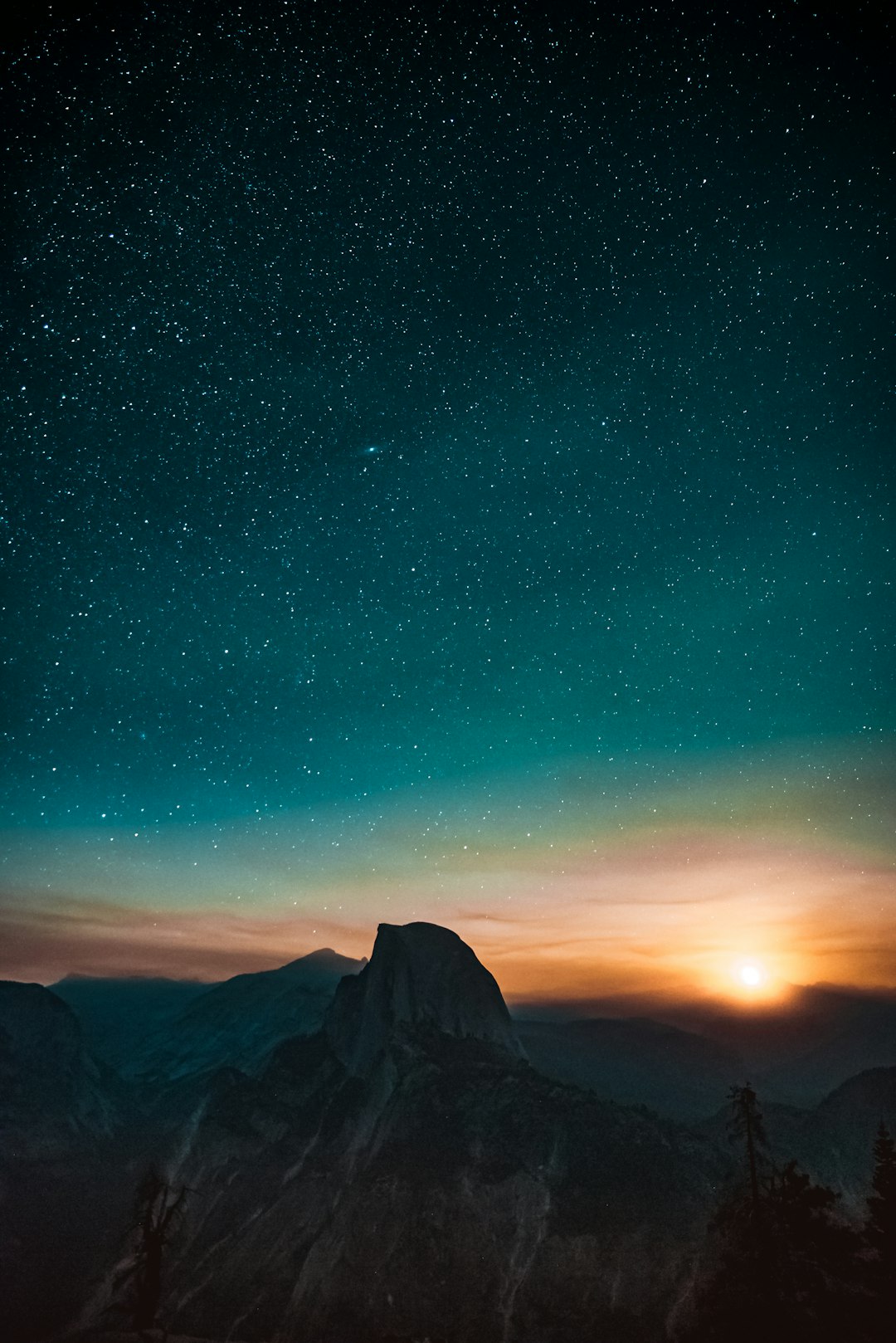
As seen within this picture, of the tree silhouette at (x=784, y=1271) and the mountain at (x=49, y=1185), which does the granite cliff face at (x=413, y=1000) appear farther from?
the tree silhouette at (x=784, y=1271)

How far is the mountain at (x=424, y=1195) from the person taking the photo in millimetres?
98500

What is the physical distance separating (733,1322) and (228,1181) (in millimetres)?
140643

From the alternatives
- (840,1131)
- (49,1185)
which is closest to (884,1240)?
(840,1131)

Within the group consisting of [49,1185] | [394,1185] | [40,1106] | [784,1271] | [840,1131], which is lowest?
[49,1185]

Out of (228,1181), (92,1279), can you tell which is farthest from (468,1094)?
(92,1279)

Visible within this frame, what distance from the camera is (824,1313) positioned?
41906 millimetres

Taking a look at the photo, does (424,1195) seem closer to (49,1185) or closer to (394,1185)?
(394,1185)

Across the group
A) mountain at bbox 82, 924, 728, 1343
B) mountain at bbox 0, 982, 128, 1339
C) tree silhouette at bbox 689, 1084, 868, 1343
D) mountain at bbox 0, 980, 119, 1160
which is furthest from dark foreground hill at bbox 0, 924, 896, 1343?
tree silhouette at bbox 689, 1084, 868, 1343

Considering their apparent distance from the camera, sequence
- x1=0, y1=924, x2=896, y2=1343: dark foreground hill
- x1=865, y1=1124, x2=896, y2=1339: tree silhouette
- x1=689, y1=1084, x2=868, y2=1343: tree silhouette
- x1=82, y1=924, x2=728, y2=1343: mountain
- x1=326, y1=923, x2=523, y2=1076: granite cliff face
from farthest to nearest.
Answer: x1=326, y1=923, x2=523, y2=1076: granite cliff face, x1=0, y1=924, x2=896, y2=1343: dark foreground hill, x1=82, y1=924, x2=728, y2=1343: mountain, x1=865, y1=1124, x2=896, y2=1339: tree silhouette, x1=689, y1=1084, x2=868, y2=1343: tree silhouette

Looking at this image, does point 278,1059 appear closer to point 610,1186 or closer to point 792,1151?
point 610,1186

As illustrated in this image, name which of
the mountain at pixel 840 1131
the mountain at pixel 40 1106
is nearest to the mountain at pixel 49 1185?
the mountain at pixel 40 1106

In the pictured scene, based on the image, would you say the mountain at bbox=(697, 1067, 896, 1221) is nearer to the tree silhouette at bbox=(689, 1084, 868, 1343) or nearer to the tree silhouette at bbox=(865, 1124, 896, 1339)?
the tree silhouette at bbox=(865, 1124, 896, 1339)

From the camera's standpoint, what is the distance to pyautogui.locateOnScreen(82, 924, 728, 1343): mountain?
9850cm

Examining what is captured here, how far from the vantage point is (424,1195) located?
12388cm
